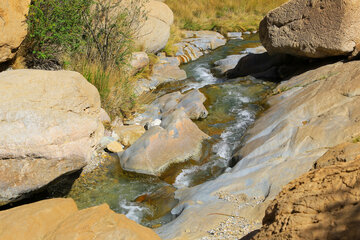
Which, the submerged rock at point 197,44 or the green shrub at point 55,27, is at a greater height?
the green shrub at point 55,27

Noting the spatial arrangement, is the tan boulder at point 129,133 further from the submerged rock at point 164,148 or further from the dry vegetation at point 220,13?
the dry vegetation at point 220,13

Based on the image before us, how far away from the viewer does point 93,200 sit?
14.8ft

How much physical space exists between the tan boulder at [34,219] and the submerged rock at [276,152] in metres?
0.87

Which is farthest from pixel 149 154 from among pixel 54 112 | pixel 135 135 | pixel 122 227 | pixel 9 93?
pixel 122 227

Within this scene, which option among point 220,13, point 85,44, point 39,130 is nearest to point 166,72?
point 85,44

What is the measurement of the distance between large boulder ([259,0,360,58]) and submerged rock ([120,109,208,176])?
9.81 ft

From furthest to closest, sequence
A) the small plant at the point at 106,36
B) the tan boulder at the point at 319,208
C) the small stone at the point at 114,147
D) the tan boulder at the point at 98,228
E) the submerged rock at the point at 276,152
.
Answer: the small plant at the point at 106,36 → the small stone at the point at 114,147 → the submerged rock at the point at 276,152 → the tan boulder at the point at 98,228 → the tan boulder at the point at 319,208

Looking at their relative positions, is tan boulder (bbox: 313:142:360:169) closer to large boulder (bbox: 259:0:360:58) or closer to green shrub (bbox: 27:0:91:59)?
green shrub (bbox: 27:0:91:59)

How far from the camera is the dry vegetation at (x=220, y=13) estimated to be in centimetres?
1384

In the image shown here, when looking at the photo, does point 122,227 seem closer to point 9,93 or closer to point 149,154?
point 9,93

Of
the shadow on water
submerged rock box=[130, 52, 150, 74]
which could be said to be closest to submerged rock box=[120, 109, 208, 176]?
the shadow on water

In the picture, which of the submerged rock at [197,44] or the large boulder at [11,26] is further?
the submerged rock at [197,44]

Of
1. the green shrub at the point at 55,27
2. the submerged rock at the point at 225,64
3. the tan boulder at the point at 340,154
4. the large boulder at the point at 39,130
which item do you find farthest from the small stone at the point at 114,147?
the submerged rock at the point at 225,64

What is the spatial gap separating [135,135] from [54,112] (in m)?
2.24
